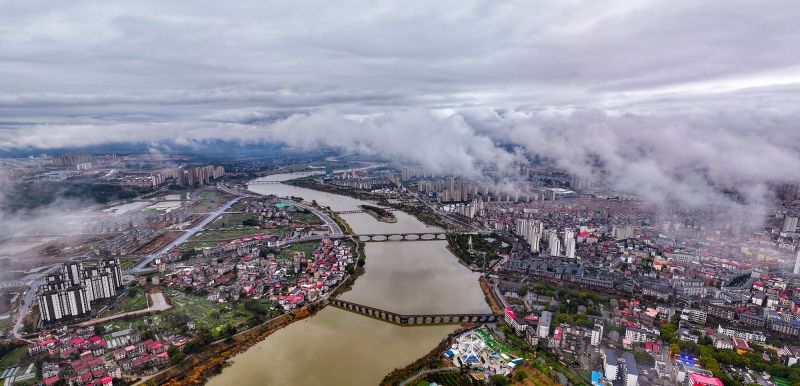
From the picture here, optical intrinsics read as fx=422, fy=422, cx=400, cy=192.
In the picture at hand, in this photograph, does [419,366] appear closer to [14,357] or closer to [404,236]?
[14,357]

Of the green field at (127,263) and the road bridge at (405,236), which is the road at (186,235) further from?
the road bridge at (405,236)

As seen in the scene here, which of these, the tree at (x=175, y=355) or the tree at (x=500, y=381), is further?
the tree at (x=175, y=355)

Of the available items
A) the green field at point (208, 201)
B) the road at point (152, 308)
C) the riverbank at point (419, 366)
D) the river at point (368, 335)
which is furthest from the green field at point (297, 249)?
the green field at point (208, 201)

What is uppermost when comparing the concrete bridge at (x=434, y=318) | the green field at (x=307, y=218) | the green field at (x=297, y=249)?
the green field at (x=307, y=218)

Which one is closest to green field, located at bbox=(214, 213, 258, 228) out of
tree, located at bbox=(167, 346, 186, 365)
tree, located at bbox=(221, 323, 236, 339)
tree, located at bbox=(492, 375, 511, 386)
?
tree, located at bbox=(221, 323, 236, 339)

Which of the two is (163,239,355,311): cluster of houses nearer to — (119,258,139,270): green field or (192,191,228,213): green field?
(119,258,139,270): green field

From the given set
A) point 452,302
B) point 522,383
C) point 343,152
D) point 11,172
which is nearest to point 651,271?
point 452,302

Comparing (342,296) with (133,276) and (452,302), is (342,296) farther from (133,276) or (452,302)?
(133,276)
